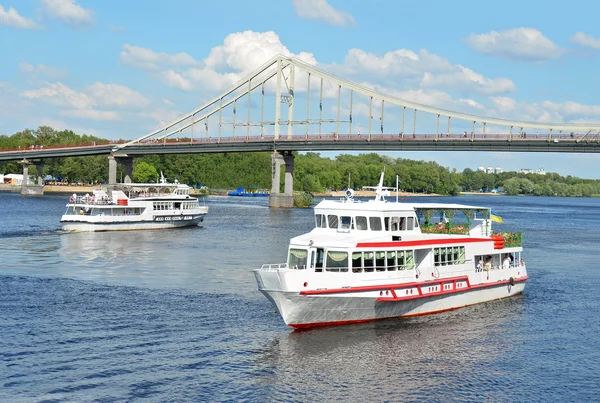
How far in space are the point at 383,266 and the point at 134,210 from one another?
59.5 meters

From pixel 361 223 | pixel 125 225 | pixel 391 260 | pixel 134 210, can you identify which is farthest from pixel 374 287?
pixel 134 210

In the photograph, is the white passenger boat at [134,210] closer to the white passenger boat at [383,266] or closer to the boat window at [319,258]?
the white passenger boat at [383,266]

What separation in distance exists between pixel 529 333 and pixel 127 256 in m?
35.3

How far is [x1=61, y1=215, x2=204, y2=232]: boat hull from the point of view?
83.8 metres

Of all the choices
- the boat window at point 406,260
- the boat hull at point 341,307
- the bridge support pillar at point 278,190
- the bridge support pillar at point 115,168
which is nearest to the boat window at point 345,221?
the boat window at point 406,260

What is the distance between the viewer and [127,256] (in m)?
62.0

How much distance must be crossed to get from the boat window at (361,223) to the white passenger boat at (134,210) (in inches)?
2068

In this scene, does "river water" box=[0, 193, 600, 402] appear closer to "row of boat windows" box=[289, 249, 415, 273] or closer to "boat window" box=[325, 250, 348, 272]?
"row of boat windows" box=[289, 249, 415, 273]

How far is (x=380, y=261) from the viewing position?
122ft

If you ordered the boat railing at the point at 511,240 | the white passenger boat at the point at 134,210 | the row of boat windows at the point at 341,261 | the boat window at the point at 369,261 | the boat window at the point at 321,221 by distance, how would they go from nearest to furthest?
1. the row of boat windows at the point at 341,261
2. the boat window at the point at 369,261
3. the boat window at the point at 321,221
4. the boat railing at the point at 511,240
5. the white passenger boat at the point at 134,210

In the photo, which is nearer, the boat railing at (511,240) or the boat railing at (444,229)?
the boat railing at (444,229)

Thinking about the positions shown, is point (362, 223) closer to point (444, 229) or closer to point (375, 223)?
point (375, 223)

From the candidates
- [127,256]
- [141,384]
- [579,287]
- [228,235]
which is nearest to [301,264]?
[141,384]

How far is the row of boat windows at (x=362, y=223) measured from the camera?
127 ft
